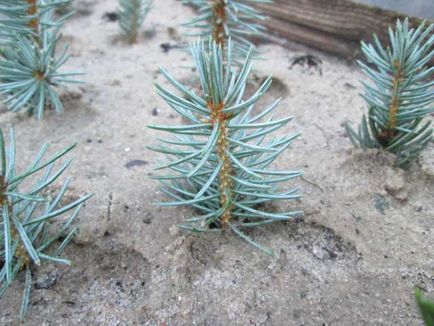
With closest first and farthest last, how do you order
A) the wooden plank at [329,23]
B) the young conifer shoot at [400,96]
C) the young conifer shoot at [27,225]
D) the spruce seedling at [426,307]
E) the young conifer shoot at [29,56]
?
the spruce seedling at [426,307] < the young conifer shoot at [27,225] < the young conifer shoot at [400,96] < the young conifer shoot at [29,56] < the wooden plank at [329,23]

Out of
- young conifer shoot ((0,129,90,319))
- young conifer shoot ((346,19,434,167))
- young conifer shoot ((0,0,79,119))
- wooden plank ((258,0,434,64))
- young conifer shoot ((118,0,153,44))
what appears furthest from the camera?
young conifer shoot ((118,0,153,44))

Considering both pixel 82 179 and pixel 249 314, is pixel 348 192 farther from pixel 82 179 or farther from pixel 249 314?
pixel 82 179

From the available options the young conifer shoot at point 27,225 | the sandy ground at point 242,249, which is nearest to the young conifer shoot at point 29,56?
the sandy ground at point 242,249

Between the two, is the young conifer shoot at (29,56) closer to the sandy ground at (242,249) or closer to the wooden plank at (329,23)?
the sandy ground at (242,249)

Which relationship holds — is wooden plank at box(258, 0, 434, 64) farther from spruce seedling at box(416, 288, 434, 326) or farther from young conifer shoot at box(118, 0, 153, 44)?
spruce seedling at box(416, 288, 434, 326)

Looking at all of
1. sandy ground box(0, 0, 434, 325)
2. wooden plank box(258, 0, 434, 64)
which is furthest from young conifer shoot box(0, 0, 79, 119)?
wooden plank box(258, 0, 434, 64)

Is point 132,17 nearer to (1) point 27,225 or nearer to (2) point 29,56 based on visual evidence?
(2) point 29,56
